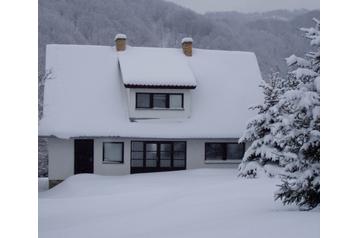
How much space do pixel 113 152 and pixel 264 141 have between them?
6062mm

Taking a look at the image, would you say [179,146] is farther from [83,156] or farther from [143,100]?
[83,156]

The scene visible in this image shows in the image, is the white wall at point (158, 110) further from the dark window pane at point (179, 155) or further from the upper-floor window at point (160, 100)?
the dark window pane at point (179, 155)

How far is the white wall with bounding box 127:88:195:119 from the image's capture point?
17.3 m

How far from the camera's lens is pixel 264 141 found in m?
14.4

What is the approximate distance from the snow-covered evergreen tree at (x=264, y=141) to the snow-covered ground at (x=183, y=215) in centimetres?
311

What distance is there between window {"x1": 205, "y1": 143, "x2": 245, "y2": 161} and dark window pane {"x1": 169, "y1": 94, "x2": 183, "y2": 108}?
204cm

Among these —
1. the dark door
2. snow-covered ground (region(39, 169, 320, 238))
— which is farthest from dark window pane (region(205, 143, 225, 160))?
snow-covered ground (region(39, 169, 320, 238))

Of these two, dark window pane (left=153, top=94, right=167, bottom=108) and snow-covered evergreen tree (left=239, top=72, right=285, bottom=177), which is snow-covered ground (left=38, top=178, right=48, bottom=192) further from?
snow-covered evergreen tree (left=239, top=72, right=285, bottom=177)

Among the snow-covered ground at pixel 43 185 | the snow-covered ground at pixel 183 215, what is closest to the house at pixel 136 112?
the snow-covered ground at pixel 43 185

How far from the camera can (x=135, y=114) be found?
1725 centimetres
